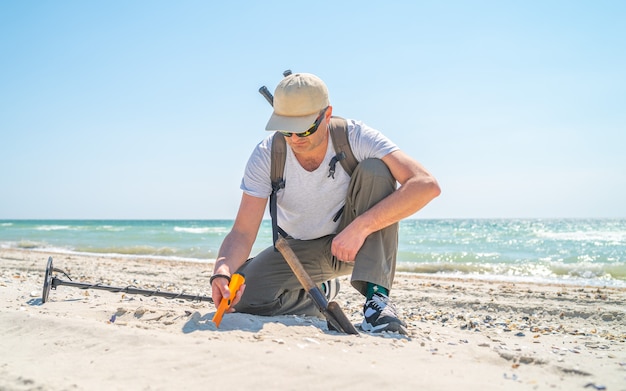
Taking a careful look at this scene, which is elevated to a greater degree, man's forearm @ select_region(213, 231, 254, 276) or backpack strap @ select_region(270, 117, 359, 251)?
backpack strap @ select_region(270, 117, 359, 251)

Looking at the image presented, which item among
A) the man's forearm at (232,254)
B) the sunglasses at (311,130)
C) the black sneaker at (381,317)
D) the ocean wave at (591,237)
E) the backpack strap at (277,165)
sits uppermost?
the sunglasses at (311,130)

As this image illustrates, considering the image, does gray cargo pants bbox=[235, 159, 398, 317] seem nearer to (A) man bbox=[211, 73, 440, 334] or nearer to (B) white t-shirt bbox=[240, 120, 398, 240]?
(A) man bbox=[211, 73, 440, 334]

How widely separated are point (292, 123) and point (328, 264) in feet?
3.98

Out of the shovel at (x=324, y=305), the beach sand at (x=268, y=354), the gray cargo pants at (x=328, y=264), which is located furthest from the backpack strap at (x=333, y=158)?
the beach sand at (x=268, y=354)

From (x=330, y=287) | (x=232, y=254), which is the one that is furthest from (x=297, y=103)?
(x=330, y=287)

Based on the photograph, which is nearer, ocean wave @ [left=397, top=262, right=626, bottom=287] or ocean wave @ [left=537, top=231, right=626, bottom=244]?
ocean wave @ [left=397, top=262, right=626, bottom=287]

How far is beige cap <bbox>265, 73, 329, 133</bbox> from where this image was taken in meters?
3.30

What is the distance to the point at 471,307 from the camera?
5773 mm

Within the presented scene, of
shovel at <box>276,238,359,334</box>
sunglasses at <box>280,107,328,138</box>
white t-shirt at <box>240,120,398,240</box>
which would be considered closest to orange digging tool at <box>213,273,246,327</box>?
shovel at <box>276,238,359,334</box>

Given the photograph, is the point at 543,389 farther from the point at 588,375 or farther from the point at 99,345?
the point at 99,345

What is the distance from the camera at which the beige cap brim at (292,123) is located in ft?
10.8

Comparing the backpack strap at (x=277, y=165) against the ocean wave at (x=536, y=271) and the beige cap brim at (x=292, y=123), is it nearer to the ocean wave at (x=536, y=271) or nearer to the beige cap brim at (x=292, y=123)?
the beige cap brim at (x=292, y=123)

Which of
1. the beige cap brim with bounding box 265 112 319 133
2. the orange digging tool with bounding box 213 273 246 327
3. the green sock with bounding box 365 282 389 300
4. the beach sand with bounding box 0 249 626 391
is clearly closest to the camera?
the beach sand with bounding box 0 249 626 391

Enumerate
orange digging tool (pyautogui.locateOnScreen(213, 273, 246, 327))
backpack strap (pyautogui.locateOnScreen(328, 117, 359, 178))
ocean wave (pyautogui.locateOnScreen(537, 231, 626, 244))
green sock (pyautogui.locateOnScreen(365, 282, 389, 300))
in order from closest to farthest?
orange digging tool (pyautogui.locateOnScreen(213, 273, 246, 327)), green sock (pyautogui.locateOnScreen(365, 282, 389, 300)), backpack strap (pyautogui.locateOnScreen(328, 117, 359, 178)), ocean wave (pyautogui.locateOnScreen(537, 231, 626, 244))
